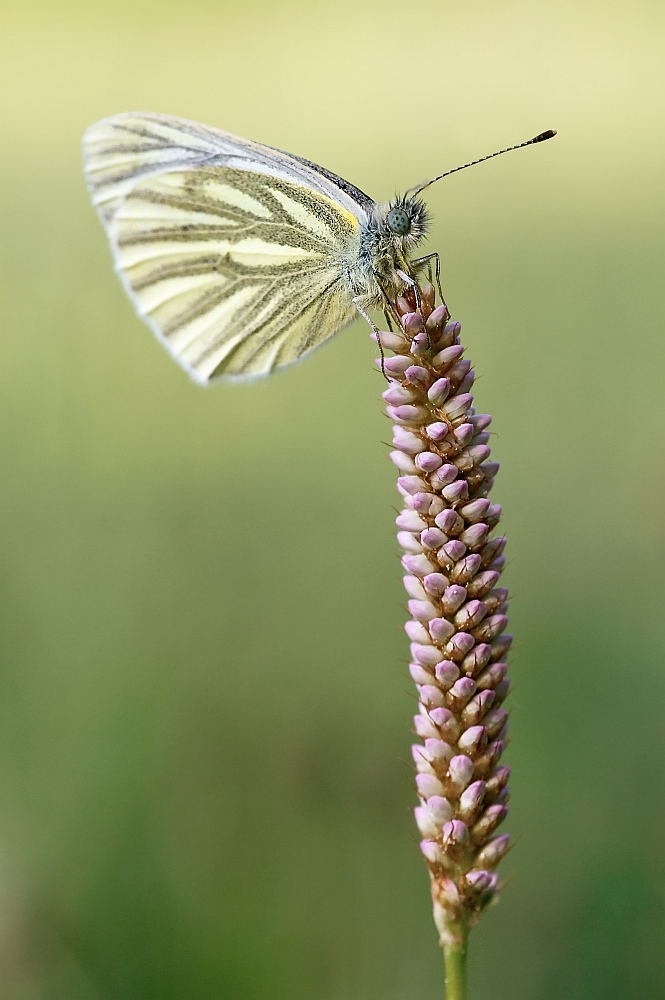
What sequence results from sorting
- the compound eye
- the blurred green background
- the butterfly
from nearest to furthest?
the compound eye
the blurred green background
the butterfly

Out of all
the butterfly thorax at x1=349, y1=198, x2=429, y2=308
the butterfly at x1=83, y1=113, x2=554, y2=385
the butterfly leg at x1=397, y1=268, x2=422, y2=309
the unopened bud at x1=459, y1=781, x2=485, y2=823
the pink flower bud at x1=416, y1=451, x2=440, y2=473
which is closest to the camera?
the unopened bud at x1=459, y1=781, x2=485, y2=823

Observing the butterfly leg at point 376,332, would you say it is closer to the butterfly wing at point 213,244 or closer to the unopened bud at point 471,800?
the butterfly wing at point 213,244

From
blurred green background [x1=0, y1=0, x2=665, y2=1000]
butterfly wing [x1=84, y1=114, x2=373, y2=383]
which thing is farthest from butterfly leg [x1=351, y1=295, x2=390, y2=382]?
blurred green background [x1=0, y1=0, x2=665, y2=1000]

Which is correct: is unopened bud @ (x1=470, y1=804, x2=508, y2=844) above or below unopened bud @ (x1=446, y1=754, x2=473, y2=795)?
below

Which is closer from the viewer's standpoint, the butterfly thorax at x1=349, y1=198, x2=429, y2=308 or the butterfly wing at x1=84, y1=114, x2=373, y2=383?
the butterfly thorax at x1=349, y1=198, x2=429, y2=308

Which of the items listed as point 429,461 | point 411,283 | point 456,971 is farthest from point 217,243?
point 456,971

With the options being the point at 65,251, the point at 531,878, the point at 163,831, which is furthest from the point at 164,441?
the point at 531,878

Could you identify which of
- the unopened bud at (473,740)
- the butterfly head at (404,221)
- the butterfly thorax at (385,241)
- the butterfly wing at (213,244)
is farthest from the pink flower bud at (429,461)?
the butterfly wing at (213,244)

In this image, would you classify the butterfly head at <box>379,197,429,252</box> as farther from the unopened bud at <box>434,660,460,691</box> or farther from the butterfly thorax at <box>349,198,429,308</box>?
the unopened bud at <box>434,660,460,691</box>

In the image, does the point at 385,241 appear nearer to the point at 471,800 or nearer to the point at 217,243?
the point at 217,243
